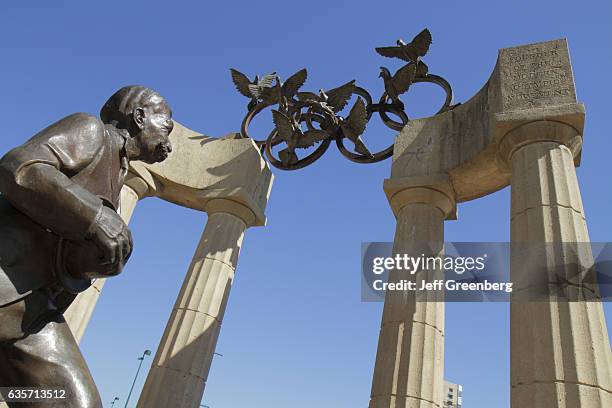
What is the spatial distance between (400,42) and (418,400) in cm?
1177

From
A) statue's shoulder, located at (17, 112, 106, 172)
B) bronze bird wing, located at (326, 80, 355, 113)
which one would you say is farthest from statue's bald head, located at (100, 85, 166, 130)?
bronze bird wing, located at (326, 80, 355, 113)

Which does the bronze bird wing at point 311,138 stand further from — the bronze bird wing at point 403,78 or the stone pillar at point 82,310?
the stone pillar at point 82,310

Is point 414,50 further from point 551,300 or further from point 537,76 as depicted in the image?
point 551,300

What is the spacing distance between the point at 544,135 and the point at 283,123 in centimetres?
966

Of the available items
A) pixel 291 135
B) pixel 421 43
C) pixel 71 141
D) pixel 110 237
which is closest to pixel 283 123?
pixel 291 135

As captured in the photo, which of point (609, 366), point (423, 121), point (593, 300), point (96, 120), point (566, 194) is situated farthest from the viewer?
point (423, 121)

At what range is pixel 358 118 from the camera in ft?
57.4

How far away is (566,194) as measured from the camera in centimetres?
1014

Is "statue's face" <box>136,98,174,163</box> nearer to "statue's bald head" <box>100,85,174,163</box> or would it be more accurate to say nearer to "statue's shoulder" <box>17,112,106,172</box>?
"statue's bald head" <box>100,85,174,163</box>

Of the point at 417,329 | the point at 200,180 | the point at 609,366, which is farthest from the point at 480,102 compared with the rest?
the point at 200,180

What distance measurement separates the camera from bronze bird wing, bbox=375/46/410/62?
55.0 ft

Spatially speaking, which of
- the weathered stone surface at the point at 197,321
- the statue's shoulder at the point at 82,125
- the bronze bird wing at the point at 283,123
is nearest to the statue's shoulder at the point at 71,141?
the statue's shoulder at the point at 82,125

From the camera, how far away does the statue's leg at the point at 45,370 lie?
342 cm

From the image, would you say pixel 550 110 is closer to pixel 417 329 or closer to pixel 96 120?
pixel 417 329
